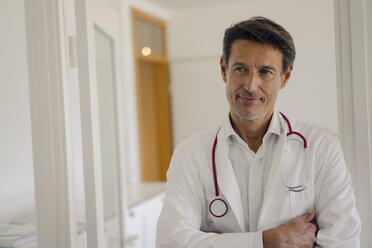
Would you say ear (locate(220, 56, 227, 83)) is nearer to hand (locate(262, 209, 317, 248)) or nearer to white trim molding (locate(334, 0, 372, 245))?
white trim molding (locate(334, 0, 372, 245))

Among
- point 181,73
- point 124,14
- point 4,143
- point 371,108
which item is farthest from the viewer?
point 181,73

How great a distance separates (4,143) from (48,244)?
39 centimetres

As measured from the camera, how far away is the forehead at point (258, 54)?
1.19 m

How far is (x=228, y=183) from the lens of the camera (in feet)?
3.90

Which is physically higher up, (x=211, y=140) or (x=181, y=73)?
(x=181, y=73)

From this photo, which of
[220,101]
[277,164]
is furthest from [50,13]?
[277,164]

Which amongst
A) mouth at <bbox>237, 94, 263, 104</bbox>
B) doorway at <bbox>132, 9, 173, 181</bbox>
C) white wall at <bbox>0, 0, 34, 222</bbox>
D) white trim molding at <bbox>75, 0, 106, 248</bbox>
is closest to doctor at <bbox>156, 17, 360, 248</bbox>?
mouth at <bbox>237, 94, 263, 104</bbox>

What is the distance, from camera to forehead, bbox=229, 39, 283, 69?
1.19m

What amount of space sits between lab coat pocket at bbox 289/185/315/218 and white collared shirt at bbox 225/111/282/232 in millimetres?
100

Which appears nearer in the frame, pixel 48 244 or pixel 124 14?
pixel 48 244

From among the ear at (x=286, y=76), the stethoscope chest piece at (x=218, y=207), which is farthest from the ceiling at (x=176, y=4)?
the stethoscope chest piece at (x=218, y=207)

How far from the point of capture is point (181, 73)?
3738 millimetres

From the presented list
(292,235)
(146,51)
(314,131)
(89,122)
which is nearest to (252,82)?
(314,131)

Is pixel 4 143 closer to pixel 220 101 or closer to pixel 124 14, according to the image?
pixel 220 101
